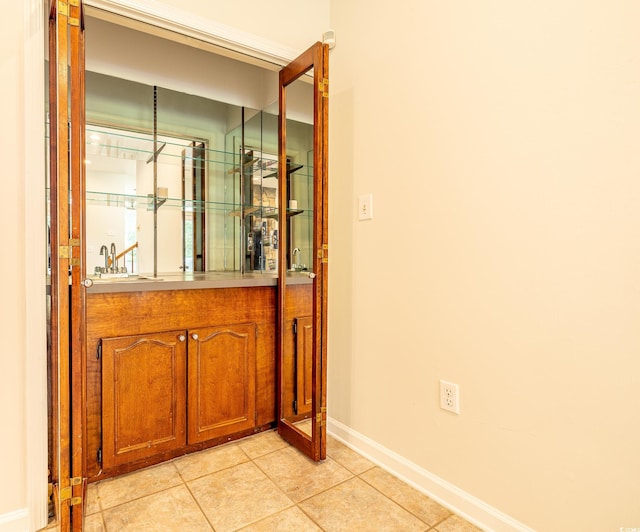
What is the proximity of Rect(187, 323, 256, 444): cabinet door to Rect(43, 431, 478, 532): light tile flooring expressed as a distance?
158 mm

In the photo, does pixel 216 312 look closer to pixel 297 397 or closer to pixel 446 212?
pixel 297 397

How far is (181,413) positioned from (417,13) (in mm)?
2200

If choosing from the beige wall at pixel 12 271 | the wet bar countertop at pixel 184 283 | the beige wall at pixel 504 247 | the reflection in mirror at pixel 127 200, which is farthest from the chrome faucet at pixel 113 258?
the beige wall at pixel 504 247

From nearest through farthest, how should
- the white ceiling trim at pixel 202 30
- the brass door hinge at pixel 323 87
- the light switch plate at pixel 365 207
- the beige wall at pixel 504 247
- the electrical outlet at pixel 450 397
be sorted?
1. the beige wall at pixel 504 247
2. the electrical outlet at pixel 450 397
3. the white ceiling trim at pixel 202 30
4. the brass door hinge at pixel 323 87
5. the light switch plate at pixel 365 207

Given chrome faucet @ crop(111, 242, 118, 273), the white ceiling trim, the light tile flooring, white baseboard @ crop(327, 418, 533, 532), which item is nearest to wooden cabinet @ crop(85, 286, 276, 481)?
the light tile flooring

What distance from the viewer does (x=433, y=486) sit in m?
1.69

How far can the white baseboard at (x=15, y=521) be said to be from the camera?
145 cm

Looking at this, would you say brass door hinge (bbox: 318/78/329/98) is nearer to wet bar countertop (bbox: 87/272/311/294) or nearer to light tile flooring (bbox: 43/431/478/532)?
wet bar countertop (bbox: 87/272/311/294)

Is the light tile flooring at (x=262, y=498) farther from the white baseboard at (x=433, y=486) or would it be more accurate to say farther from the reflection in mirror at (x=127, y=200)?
the reflection in mirror at (x=127, y=200)

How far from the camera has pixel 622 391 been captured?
3.74ft

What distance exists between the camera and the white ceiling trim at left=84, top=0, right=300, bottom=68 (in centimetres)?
173

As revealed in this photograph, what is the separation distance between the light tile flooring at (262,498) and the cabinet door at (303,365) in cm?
27

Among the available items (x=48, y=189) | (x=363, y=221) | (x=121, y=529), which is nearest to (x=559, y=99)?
(x=363, y=221)

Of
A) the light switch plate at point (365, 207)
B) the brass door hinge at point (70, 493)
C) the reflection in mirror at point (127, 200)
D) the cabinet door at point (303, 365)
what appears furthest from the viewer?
the reflection in mirror at point (127, 200)
